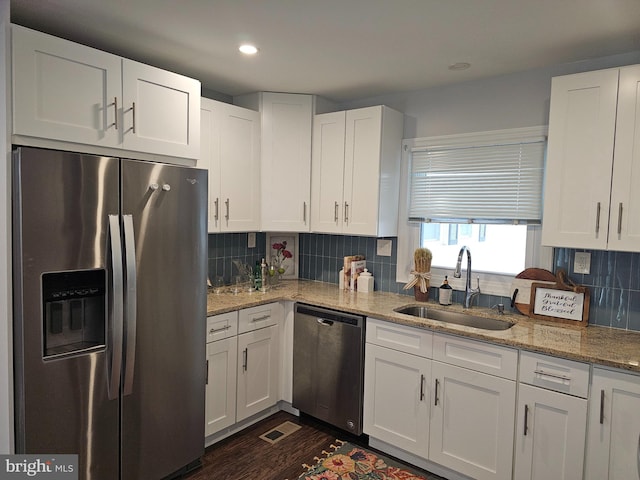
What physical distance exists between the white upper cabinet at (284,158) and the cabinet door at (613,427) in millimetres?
2164

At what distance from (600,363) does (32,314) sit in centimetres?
247

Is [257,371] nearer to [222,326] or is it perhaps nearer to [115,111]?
[222,326]

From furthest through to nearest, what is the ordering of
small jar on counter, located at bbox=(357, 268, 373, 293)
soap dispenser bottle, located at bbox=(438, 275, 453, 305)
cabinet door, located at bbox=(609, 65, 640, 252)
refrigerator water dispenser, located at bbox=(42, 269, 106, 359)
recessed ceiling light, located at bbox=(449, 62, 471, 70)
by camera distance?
small jar on counter, located at bbox=(357, 268, 373, 293), soap dispenser bottle, located at bbox=(438, 275, 453, 305), recessed ceiling light, located at bbox=(449, 62, 471, 70), cabinet door, located at bbox=(609, 65, 640, 252), refrigerator water dispenser, located at bbox=(42, 269, 106, 359)

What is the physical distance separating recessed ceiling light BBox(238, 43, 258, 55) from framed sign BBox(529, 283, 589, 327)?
2.14 m

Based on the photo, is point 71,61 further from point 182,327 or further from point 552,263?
point 552,263

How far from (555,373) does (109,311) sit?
7.00ft

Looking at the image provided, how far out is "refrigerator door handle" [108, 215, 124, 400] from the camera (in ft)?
6.64

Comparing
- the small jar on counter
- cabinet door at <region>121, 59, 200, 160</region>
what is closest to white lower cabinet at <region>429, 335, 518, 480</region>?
the small jar on counter

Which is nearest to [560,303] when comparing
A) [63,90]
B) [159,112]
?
[159,112]

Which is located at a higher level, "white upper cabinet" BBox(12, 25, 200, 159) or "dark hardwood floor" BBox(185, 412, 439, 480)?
"white upper cabinet" BBox(12, 25, 200, 159)

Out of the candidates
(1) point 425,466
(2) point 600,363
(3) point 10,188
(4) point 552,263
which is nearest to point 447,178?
(4) point 552,263

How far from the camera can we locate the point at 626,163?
217 cm

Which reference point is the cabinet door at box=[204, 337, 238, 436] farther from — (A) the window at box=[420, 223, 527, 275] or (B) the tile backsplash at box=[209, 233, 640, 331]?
(A) the window at box=[420, 223, 527, 275]

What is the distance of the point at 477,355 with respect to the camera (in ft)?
7.74
